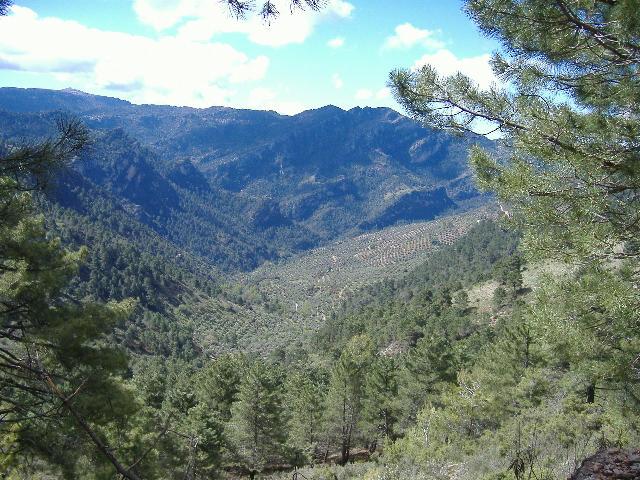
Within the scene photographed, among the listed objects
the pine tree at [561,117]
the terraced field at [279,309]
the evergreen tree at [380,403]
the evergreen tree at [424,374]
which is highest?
the pine tree at [561,117]

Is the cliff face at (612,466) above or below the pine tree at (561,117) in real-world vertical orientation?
below

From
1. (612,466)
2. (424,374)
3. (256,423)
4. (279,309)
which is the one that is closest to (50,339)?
(612,466)

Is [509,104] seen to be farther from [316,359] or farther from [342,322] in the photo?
[342,322]

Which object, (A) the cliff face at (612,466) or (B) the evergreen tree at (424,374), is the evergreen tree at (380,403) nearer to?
(B) the evergreen tree at (424,374)

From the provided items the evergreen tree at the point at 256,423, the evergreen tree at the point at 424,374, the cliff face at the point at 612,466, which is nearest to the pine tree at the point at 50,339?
the cliff face at the point at 612,466

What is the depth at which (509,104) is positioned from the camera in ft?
19.0

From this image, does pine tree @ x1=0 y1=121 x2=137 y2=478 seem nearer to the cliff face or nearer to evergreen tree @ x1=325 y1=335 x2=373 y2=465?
the cliff face

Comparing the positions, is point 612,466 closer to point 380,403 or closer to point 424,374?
point 424,374

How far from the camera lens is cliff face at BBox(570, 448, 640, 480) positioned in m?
4.79

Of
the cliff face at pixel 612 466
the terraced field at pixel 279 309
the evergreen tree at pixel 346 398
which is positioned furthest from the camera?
the terraced field at pixel 279 309

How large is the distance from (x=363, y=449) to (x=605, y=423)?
78.0 ft

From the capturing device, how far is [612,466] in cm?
504

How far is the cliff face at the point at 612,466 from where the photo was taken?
4.79 m

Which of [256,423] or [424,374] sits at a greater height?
[424,374]
